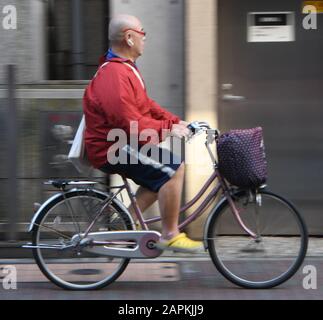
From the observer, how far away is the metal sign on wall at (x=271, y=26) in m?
6.25

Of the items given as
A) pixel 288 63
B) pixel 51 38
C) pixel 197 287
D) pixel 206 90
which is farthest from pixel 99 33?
pixel 197 287

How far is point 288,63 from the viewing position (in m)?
6.29

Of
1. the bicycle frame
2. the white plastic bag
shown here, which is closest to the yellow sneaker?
the bicycle frame

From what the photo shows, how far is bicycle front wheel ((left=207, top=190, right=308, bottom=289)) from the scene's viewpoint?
4680 millimetres

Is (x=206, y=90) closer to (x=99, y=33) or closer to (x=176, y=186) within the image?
(x=99, y=33)

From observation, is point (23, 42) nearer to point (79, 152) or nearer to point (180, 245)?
point (79, 152)

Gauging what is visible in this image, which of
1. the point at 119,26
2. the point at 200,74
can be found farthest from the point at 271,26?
the point at 119,26

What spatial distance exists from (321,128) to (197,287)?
7.24ft

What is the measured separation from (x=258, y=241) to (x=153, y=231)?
2.40 feet

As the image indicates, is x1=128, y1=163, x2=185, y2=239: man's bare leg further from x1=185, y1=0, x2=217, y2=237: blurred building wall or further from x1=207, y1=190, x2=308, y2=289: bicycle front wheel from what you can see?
x1=185, y1=0, x2=217, y2=237: blurred building wall

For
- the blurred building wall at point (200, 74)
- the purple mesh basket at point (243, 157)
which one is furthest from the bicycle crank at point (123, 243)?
the blurred building wall at point (200, 74)

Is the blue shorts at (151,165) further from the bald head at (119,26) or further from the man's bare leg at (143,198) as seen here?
the bald head at (119,26)

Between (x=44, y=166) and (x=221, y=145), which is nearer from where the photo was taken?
(x=221, y=145)

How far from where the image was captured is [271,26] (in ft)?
20.5
